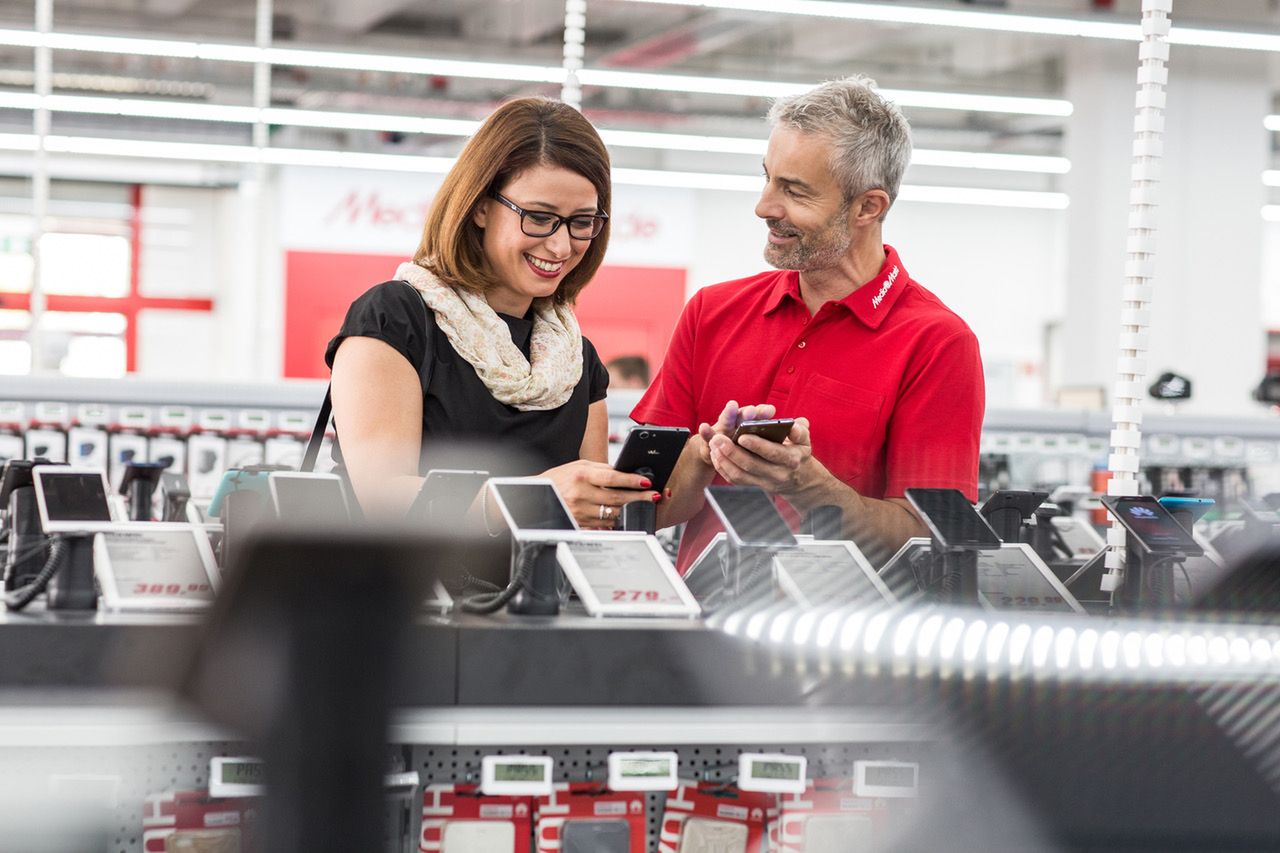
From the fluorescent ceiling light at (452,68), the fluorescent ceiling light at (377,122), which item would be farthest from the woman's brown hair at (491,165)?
the fluorescent ceiling light at (377,122)

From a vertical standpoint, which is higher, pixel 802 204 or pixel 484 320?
pixel 802 204

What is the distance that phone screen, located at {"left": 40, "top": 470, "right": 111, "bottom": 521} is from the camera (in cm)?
155

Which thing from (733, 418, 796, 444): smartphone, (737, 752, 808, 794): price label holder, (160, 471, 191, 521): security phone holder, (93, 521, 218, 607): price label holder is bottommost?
(737, 752, 808, 794): price label holder

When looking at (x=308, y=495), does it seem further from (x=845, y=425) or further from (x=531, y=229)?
(x=845, y=425)

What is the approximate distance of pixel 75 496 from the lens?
1.57m

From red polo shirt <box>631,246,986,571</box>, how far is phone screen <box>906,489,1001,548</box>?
2.13ft

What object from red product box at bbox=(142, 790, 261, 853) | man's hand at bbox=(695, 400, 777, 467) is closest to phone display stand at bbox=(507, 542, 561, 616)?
red product box at bbox=(142, 790, 261, 853)

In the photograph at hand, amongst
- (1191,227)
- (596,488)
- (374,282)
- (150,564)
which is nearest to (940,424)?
(596,488)

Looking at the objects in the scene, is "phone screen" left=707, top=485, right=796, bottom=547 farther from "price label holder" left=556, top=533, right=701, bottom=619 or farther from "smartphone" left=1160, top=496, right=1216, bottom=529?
"smartphone" left=1160, top=496, right=1216, bottom=529

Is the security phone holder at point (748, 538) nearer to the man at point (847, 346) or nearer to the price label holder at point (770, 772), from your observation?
the price label holder at point (770, 772)

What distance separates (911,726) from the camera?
3.19 ft

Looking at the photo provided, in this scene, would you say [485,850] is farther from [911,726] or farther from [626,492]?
[911,726]

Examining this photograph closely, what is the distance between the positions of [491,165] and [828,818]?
1121mm

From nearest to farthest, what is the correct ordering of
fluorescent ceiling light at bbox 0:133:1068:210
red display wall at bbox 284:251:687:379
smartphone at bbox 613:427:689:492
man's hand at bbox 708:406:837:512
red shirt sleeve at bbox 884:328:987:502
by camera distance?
smartphone at bbox 613:427:689:492, man's hand at bbox 708:406:837:512, red shirt sleeve at bbox 884:328:987:502, fluorescent ceiling light at bbox 0:133:1068:210, red display wall at bbox 284:251:687:379
